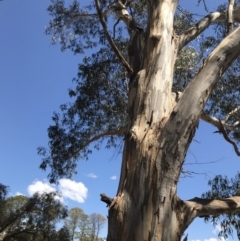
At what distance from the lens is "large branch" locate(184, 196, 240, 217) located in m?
2.27

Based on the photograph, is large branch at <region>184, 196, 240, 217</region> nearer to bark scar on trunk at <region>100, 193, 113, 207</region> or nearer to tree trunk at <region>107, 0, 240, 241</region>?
tree trunk at <region>107, 0, 240, 241</region>

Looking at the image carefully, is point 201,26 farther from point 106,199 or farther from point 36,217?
point 36,217

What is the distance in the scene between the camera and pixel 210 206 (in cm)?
236

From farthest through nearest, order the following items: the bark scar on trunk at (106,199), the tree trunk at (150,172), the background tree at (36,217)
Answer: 1. the background tree at (36,217)
2. the bark scar on trunk at (106,199)
3. the tree trunk at (150,172)

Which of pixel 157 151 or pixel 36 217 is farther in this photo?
pixel 36 217

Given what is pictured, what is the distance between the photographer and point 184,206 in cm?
223

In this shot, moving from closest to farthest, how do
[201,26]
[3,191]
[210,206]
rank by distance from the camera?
[210,206] < [201,26] < [3,191]

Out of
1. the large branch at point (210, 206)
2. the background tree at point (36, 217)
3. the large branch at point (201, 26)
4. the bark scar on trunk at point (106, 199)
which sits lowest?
the bark scar on trunk at point (106, 199)

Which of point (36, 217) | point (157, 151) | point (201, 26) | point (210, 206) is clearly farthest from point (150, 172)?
point (36, 217)

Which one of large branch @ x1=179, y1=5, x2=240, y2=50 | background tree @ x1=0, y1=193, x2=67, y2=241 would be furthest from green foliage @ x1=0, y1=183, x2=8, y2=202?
large branch @ x1=179, y1=5, x2=240, y2=50

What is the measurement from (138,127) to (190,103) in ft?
1.21

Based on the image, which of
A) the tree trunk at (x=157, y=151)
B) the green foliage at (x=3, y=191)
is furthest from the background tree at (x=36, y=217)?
the tree trunk at (x=157, y=151)

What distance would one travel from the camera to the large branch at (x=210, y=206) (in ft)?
7.45

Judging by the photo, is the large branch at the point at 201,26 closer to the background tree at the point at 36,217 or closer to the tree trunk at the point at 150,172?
the tree trunk at the point at 150,172
